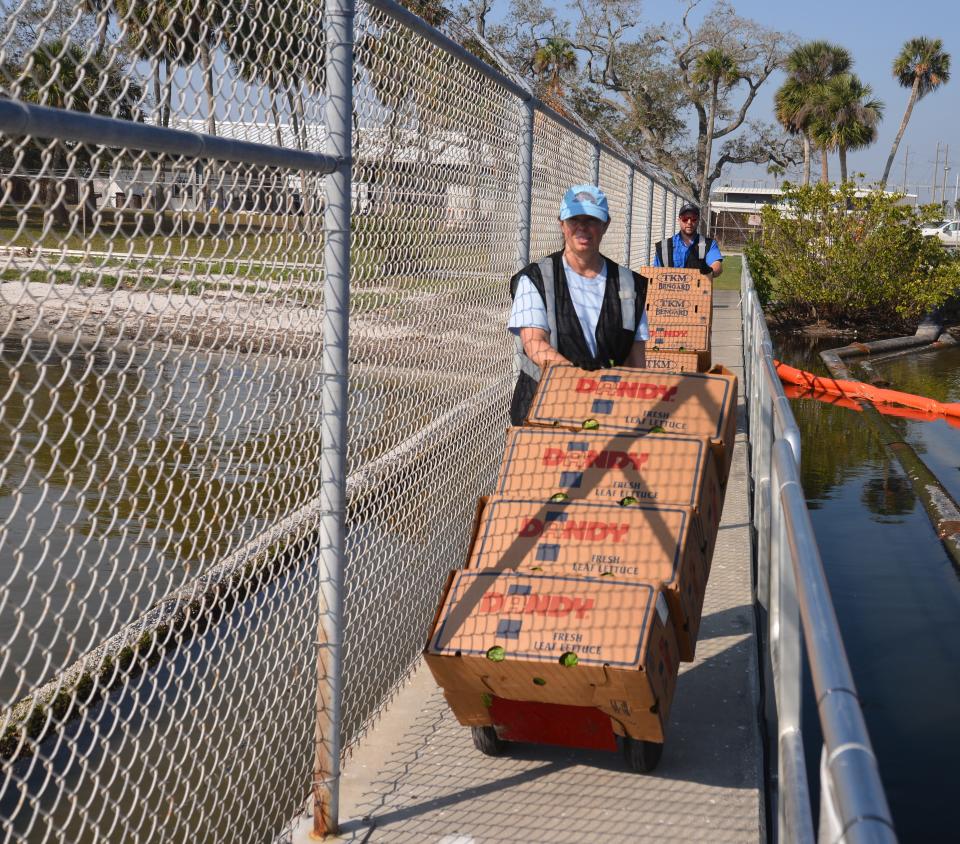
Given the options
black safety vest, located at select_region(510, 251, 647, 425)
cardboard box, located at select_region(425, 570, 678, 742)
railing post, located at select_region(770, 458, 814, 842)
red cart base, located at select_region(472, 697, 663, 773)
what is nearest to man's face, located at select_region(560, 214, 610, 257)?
black safety vest, located at select_region(510, 251, 647, 425)

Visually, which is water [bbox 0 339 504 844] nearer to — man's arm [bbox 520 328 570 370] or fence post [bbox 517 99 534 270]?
man's arm [bbox 520 328 570 370]

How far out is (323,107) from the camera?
330 cm

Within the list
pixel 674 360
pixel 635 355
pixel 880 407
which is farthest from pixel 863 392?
pixel 635 355

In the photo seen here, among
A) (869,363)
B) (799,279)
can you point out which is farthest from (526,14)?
(869,363)

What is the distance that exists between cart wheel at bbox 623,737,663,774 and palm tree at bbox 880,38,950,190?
6214 centimetres

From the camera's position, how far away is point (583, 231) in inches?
180

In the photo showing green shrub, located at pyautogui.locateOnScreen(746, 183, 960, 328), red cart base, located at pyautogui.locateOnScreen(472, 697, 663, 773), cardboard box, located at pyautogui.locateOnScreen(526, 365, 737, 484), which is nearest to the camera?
red cart base, located at pyautogui.locateOnScreen(472, 697, 663, 773)

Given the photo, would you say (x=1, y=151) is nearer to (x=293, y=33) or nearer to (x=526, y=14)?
(x=293, y=33)

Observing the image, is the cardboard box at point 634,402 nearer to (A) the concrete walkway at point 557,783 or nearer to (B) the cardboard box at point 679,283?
(A) the concrete walkway at point 557,783

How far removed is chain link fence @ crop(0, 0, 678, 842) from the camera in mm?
2330

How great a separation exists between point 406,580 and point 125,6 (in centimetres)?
301

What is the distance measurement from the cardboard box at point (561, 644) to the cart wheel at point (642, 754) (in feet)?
0.78

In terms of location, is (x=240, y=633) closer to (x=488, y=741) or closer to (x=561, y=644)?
(x=488, y=741)

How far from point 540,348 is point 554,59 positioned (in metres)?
51.7
